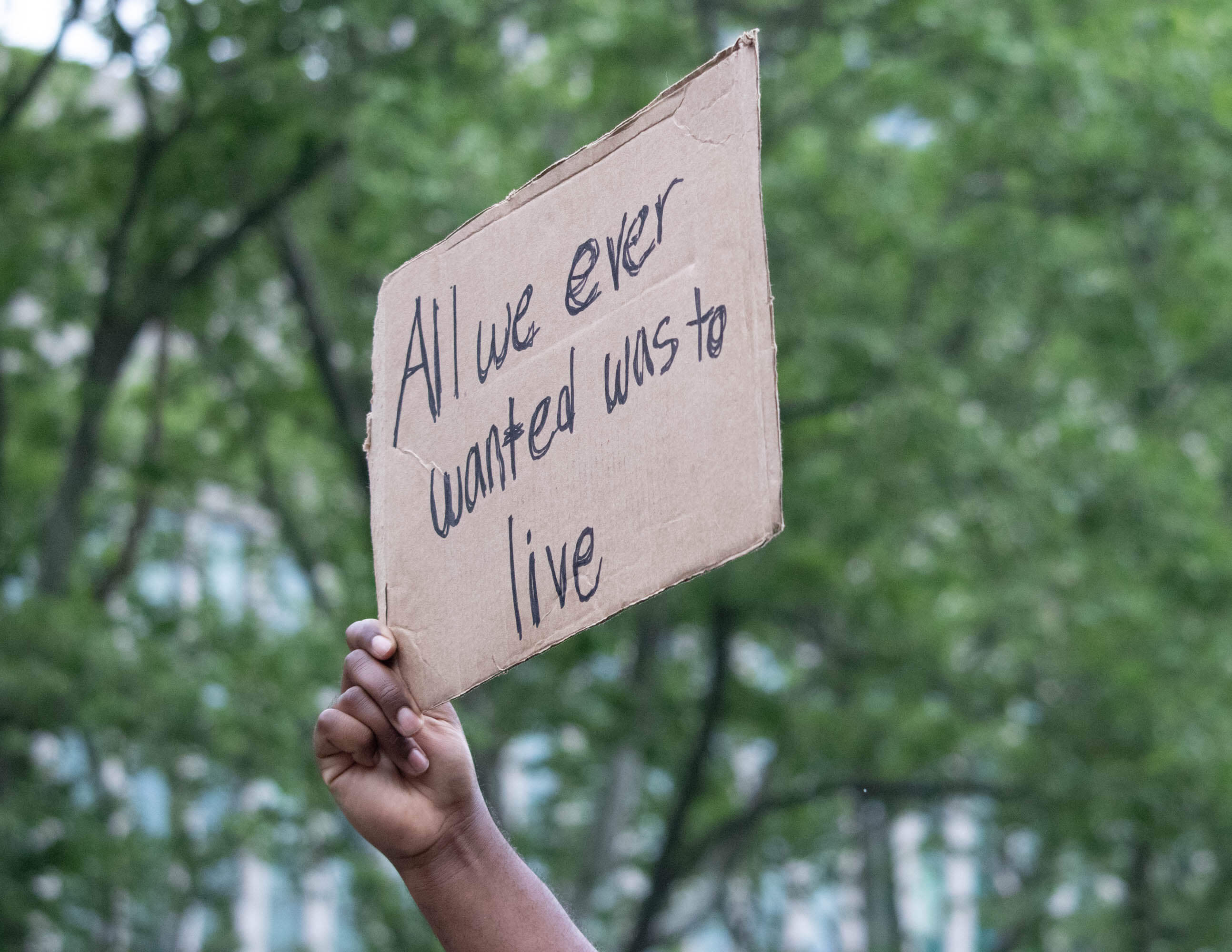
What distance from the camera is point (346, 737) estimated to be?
1.80m

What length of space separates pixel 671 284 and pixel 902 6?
6.26 m

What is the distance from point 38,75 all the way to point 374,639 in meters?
5.62

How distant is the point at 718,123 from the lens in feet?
5.39

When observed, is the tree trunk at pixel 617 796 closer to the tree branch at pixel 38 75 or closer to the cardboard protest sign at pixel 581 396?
the tree branch at pixel 38 75

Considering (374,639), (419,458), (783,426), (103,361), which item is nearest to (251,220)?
(103,361)

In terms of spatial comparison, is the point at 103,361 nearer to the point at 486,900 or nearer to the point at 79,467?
the point at 79,467

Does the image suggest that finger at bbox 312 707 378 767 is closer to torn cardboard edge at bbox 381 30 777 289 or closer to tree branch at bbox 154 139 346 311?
torn cardboard edge at bbox 381 30 777 289

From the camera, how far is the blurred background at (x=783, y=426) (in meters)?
7.38

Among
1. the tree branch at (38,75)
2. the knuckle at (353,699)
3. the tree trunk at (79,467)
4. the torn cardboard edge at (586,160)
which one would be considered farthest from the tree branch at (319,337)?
the knuckle at (353,699)

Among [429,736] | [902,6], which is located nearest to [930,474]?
[902,6]

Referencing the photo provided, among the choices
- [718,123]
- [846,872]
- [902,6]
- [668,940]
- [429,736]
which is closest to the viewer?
[718,123]

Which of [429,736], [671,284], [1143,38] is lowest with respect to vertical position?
[429,736]

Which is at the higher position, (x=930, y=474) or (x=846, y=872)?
(x=930, y=474)

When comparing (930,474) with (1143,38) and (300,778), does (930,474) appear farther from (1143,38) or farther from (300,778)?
(300,778)
